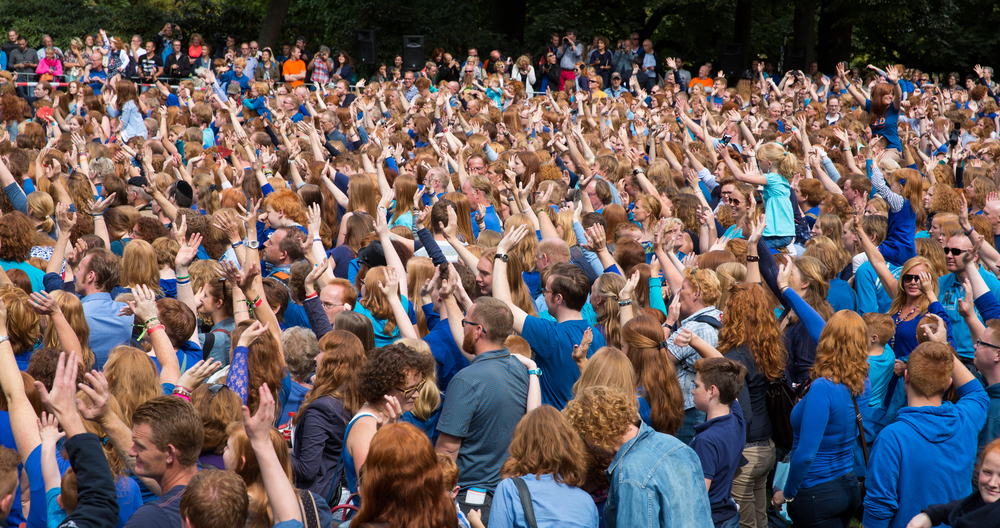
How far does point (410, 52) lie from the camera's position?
23.5m

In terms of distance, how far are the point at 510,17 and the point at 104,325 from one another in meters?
24.3

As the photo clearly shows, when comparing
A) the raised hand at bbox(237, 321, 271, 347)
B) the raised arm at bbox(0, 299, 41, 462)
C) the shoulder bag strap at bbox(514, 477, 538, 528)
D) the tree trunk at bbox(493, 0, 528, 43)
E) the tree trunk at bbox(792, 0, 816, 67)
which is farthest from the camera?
the tree trunk at bbox(493, 0, 528, 43)

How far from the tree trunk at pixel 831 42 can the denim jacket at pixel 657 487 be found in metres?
27.4

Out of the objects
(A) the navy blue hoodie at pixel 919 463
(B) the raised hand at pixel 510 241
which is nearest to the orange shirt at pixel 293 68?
(B) the raised hand at pixel 510 241

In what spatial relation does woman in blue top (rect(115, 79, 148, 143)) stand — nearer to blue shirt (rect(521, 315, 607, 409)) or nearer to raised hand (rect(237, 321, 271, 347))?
raised hand (rect(237, 321, 271, 347))

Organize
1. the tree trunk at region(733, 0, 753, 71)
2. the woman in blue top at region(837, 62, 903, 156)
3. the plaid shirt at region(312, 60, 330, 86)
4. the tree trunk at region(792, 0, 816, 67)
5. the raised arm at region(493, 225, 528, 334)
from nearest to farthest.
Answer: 1. the raised arm at region(493, 225, 528, 334)
2. the woman in blue top at region(837, 62, 903, 156)
3. the plaid shirt at region(312, 60, 330, 86)
4. the tree trunk at region(792, 0, 816, 67)
5. the tree trunk at region(733, 0, 753, 71)

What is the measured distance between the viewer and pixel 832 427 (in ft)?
15.5

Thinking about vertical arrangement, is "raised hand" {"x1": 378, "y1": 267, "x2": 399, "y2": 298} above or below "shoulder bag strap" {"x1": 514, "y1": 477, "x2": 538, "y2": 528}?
above

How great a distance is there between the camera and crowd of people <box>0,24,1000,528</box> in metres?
3.45

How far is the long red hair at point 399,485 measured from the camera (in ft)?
10.3

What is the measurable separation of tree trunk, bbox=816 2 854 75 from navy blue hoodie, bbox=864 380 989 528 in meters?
26.1

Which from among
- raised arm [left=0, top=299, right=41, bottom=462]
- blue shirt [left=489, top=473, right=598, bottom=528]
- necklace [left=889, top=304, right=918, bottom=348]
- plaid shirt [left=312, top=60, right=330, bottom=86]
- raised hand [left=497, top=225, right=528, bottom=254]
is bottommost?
plaid shirt [left=312, top=60, right=330, bottom=86]

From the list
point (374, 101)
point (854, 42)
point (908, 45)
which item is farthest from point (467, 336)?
point (854, 42)

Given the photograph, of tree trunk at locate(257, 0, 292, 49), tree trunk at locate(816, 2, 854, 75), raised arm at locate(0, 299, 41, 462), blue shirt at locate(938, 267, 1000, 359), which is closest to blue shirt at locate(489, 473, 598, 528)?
raised arm at locate(0, 299, 41, 462)
